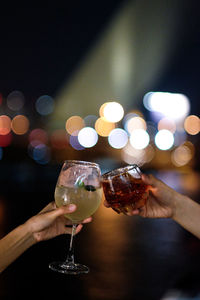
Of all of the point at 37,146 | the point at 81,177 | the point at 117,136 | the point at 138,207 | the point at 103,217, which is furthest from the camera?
the point at 117,136

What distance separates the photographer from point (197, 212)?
2479 millimetres

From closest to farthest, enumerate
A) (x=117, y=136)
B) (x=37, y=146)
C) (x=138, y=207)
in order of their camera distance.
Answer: (x=138, y=207), (x=37, y=146), (x=117, y=136)

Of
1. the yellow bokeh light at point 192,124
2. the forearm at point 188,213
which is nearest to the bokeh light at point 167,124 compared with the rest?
the yellow bokeh light at point 192,124

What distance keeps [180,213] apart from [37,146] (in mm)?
37018

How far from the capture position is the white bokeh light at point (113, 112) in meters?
73.3

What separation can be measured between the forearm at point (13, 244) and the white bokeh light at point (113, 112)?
7130cm

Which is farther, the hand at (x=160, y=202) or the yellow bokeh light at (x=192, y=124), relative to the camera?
the yellow bokeh light at (x=192, y=124)

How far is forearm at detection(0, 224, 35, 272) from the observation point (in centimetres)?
200

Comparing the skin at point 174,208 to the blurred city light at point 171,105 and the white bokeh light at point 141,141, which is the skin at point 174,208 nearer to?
the white bokeh light at point 141,141

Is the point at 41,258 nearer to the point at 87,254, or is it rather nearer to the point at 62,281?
the point at 87,254

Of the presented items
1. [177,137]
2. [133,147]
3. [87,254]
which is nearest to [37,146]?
[133,147]

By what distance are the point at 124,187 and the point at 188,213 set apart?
432 millimetres

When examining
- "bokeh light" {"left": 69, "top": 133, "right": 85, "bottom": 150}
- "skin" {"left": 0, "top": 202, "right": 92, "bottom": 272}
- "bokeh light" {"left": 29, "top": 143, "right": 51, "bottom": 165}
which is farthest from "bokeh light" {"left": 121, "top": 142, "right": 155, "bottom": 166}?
"skin" {"left": 0, "top": 202, "right": 92, "bottom": 272}

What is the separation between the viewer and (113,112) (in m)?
74.0
